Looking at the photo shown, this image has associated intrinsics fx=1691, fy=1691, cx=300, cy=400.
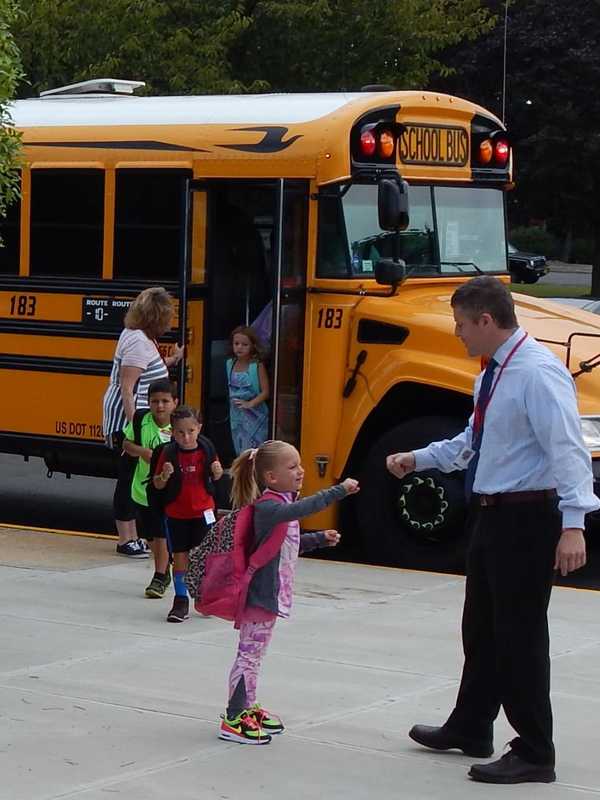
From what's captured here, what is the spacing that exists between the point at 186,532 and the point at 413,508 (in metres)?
1.99

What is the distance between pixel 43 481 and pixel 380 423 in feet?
15.4

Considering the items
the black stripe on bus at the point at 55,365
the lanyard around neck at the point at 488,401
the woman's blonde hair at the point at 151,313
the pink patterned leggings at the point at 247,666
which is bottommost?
the pink patterned leggings at the point at 247,666

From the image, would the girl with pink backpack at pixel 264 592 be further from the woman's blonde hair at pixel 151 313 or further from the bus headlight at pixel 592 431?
the woman's blonde hair at pixel 151 313

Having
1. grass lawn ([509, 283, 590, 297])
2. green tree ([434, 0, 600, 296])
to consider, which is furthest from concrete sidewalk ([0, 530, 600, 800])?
grass lawn ([509, 283, 590, 297])

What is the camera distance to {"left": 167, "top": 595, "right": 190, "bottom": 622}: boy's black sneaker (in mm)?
7887

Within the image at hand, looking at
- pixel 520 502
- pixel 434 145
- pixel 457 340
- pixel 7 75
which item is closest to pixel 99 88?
pixel 434 145

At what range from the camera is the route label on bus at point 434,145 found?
404 inches

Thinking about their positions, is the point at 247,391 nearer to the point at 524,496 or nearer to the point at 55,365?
the point at 55,365

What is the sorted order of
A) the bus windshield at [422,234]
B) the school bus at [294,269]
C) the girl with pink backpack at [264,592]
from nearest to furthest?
the girl with pink backpack at [264,592]
the school bus at [294,269]
the bus windshield at [422,234]

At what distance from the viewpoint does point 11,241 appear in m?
11.0

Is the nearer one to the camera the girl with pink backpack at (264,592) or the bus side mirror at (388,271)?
the girl with pink backpack at (264,592)

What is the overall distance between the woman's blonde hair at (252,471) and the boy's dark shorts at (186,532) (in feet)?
6.39

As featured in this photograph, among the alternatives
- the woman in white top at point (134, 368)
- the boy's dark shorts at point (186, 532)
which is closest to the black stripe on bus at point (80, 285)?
the woman in white top at point (134, 368)

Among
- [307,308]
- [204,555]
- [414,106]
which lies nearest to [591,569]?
[307,308]
